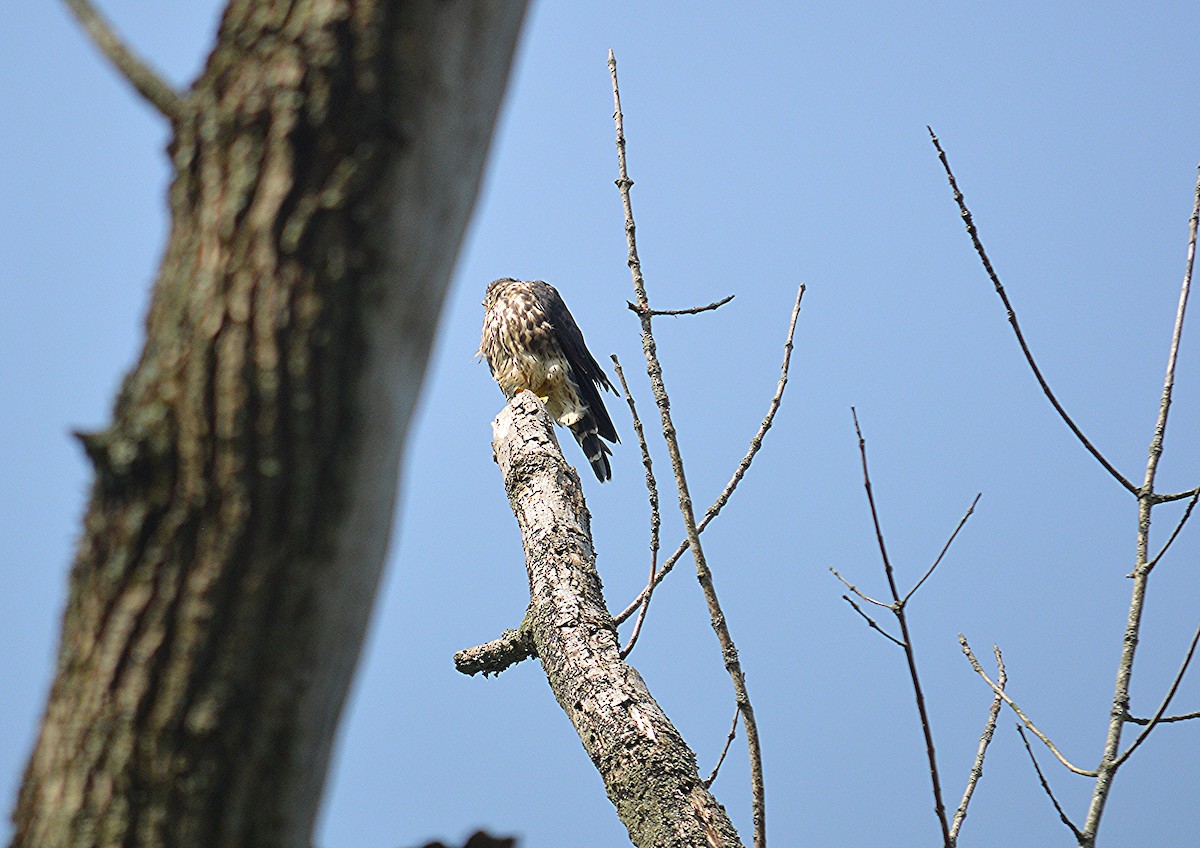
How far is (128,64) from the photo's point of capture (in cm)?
92

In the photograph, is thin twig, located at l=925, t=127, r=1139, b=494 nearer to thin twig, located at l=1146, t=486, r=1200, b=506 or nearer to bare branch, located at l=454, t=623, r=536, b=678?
thin twig, located at l=1146, t=486, r=1200, b=506

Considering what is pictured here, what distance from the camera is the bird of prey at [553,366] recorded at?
6148 millimetres

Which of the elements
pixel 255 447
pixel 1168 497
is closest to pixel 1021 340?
pixel 1168 497

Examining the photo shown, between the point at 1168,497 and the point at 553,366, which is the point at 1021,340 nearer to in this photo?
the point at 1168,497

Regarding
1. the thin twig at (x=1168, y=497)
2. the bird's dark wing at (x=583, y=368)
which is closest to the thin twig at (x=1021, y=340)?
the thin twig at (x=1168, y=497)

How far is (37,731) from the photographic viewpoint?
899mm

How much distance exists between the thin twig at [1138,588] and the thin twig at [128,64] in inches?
62.9

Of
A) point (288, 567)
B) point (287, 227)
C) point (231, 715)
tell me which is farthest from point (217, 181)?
point (231, 715)

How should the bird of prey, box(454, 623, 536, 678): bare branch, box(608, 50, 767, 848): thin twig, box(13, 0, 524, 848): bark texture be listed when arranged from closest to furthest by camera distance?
1. box(13, 0, 524, 848): bark texture
2. box(608, 50, 767, 848): thin twig
3. box(454, 623, 536, 678): bare branch
4. the bird of prey

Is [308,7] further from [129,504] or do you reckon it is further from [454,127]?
[129,504]

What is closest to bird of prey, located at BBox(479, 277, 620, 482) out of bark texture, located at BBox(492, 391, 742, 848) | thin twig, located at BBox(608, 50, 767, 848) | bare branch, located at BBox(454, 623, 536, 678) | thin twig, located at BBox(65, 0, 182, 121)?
bark texture, located at BBox(492, 391, 742, 848)

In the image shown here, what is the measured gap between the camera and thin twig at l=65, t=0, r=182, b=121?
2.98 feet

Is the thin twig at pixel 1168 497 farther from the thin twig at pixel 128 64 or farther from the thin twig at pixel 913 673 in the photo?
the thin twig at pixel 128 64

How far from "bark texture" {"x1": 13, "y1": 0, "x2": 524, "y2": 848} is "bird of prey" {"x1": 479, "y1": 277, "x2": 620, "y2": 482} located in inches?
206
